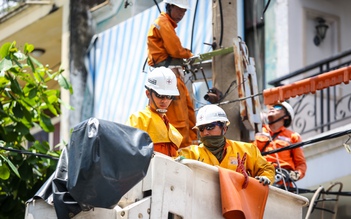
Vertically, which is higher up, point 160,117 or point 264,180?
point 160,117

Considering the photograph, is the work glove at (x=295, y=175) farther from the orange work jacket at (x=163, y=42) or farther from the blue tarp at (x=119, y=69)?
the blue tarp at (x=119, y=69)

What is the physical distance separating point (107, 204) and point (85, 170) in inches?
14.2

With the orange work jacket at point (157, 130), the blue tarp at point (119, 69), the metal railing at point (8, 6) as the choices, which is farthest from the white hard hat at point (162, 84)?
the metal railing at point (8, 6)

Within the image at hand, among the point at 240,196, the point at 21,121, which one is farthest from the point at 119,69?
the point at 240,196

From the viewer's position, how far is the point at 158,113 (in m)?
12.4

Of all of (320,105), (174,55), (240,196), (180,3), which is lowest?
(240,196)

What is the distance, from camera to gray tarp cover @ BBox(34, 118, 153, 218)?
1009 centimetres

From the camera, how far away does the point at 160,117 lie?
40.7 feet

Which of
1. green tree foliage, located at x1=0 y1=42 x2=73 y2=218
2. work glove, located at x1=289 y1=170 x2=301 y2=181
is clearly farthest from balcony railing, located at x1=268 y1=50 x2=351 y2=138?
green tree foliage, located at x1=0 y1=42 x2=73 y2=218

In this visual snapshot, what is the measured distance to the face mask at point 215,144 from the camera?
12.5m

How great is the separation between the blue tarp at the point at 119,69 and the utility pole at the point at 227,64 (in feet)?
15.5

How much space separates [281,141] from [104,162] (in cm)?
579

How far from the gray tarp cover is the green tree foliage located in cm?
498

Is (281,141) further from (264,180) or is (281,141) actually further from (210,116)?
(264,180)
